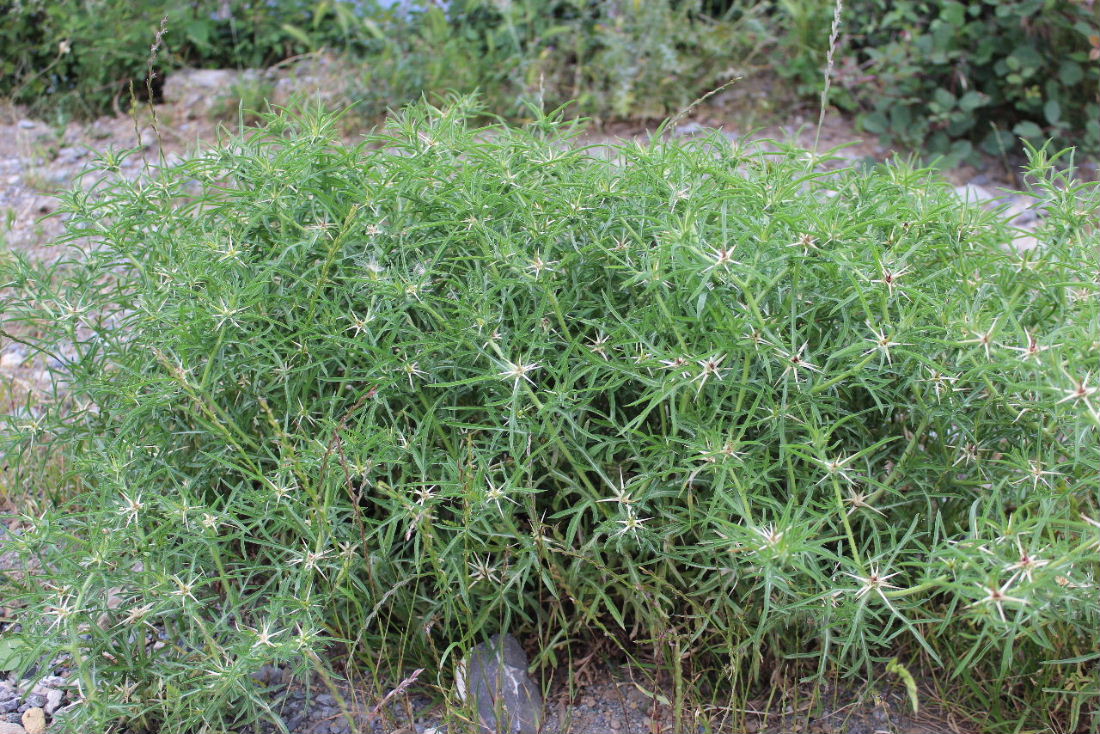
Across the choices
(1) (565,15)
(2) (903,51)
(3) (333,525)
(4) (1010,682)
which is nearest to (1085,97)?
(2) (903,51)

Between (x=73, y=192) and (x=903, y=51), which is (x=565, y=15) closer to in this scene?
(x=903, y=51)

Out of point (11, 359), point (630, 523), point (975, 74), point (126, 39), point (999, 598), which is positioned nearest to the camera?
point (999, 598)

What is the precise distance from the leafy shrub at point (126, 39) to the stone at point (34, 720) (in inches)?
187

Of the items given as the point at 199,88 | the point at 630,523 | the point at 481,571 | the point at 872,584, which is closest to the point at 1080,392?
the point at 872,584

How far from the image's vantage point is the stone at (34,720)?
2.48 metres

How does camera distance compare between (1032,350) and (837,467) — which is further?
(837,467)

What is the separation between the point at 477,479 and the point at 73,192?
1.33 m

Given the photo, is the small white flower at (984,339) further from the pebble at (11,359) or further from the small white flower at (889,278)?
the pebble at (11,359)

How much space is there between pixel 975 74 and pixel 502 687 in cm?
496

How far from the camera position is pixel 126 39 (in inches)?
250

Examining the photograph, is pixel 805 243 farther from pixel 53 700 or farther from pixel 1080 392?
pixel 53 700

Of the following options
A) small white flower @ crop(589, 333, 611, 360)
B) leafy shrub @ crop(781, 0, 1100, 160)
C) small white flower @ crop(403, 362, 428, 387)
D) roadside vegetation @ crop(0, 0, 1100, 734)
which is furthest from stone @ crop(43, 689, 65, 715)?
leafy shrub @ crop(781, 0, 1100, 160)

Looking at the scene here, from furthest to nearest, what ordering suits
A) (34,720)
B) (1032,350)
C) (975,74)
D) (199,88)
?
(199,88) < (975,74) < (34,720) < (1032,350)

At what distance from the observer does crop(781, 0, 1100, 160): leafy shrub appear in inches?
221
